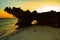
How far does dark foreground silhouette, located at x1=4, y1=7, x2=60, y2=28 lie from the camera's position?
5.97 m

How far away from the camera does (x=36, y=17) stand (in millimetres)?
6352

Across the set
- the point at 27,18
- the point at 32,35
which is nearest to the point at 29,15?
the point at 27,18

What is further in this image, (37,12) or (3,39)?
(37,12)

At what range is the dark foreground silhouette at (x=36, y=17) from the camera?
5.97m

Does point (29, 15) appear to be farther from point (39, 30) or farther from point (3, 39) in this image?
point (3, 39)

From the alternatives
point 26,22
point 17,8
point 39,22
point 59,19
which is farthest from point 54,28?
point 17,8

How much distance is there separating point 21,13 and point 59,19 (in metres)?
1.59

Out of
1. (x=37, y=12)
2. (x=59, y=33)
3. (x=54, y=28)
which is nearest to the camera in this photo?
(x=59, y=33)

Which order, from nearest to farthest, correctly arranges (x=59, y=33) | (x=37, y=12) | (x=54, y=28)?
(x=59, y=33) → (x=54, y=28) → (x=37, y=12)

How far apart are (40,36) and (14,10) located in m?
1.82

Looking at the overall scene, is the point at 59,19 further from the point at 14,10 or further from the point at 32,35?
the point at 14,10

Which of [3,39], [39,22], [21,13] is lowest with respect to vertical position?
[3,39]

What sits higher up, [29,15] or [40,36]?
[29,15]

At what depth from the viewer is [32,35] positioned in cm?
556
